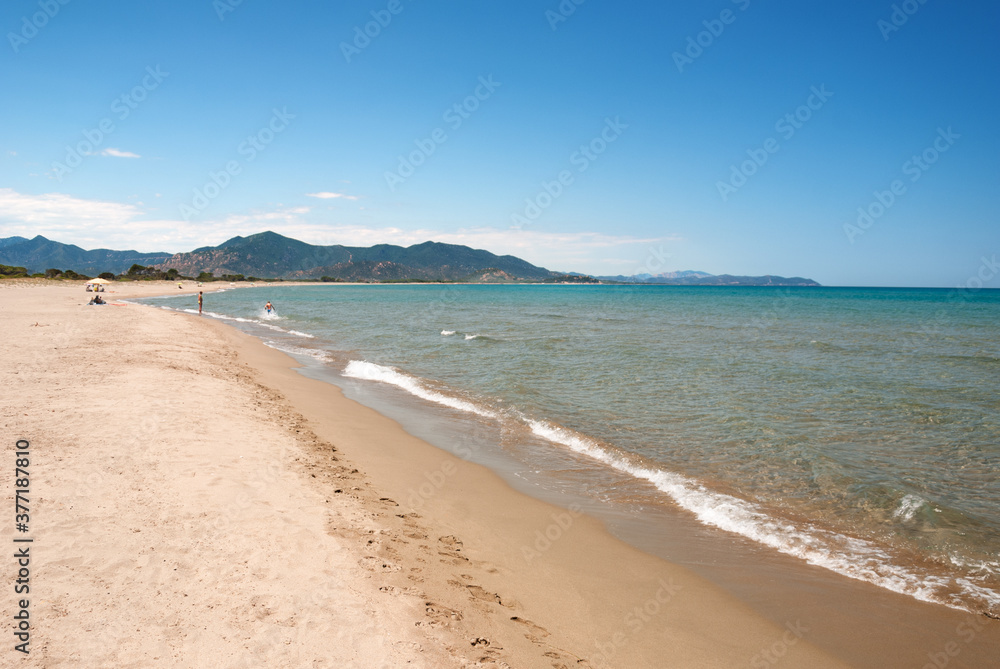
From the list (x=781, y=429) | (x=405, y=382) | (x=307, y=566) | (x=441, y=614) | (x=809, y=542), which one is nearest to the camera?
(x=441, y=614)

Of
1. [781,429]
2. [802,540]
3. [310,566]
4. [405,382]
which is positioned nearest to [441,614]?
[310,566]

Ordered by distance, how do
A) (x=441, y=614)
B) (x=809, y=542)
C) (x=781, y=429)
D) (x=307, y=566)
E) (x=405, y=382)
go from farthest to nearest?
(x=405, y=382) → (x=781, y=429) → (x=809, y=542) → (x=307, y=566) → (x=441, y=614)

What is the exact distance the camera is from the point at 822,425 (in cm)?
1212

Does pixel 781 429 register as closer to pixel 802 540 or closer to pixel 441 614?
pixel 802 540

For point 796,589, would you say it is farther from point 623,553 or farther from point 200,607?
point 200,607

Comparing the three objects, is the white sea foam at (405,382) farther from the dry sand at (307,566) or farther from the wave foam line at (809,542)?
the wave foam line at (809,542)

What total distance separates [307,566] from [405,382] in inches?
491

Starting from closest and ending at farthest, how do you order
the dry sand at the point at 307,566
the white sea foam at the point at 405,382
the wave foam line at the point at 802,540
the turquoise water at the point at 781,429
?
the dry sand at the point at 307,566 → the wave foam line at the point at 802,540 → the turquoise water at the point at 781,429 → the white sea foam at the point at 405,382

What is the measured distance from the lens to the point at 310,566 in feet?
16.5

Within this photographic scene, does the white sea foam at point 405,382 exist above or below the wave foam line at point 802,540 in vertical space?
above

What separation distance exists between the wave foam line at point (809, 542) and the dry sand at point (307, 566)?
70.0 inches

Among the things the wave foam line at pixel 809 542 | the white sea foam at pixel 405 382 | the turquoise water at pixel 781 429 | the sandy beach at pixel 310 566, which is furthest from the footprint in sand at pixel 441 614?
the white sea foam at pixel 405 382

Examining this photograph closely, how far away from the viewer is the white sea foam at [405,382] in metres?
14.1

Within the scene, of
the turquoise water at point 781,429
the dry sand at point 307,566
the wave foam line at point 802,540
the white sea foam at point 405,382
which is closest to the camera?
the dry sand at point 307,566
